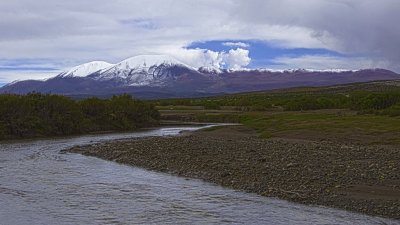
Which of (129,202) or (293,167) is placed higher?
(293,167)

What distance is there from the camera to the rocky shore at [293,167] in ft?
65.1

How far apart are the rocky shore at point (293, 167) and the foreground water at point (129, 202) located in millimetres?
1058

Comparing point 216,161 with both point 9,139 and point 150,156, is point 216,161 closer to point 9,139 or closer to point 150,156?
point 150,156

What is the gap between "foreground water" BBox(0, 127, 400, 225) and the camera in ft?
58.0

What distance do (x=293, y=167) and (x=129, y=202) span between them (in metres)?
8.79

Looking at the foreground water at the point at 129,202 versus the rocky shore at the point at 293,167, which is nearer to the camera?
the foreground water at the point at 129,202

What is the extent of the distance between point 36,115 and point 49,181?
32124mm

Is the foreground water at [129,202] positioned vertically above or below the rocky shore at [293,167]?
below

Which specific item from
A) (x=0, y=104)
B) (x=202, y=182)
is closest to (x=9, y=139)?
(x=0, y=104)

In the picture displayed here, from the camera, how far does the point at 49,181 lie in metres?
25.5

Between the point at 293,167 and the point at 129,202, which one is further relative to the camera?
the point at 293,167

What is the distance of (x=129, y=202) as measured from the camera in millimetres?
20531

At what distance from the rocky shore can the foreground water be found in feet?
3.47

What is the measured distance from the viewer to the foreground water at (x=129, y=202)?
1769cm
